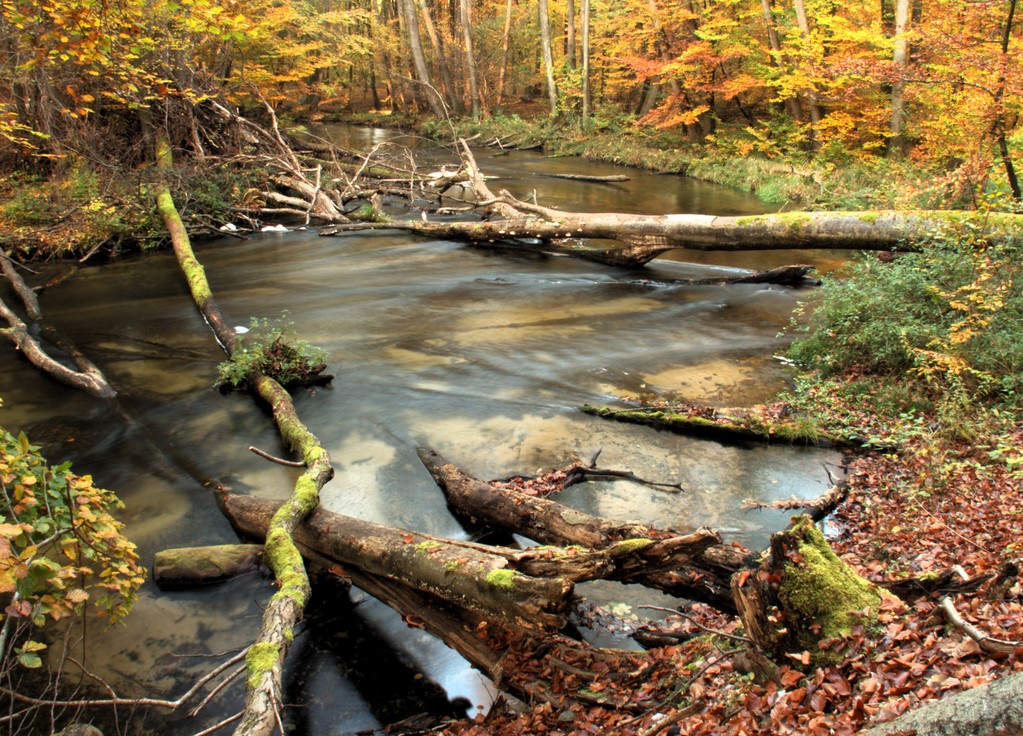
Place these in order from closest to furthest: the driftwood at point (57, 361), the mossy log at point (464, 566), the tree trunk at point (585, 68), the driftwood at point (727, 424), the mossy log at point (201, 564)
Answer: the mossy log at point (464, 566)
the mossy log at point (201, 564)
the driftwood at point (727, 424)
the driftwood at point (57, 361)
the tree trunk at point (585, 68)

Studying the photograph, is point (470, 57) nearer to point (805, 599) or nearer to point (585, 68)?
point (585, 68)

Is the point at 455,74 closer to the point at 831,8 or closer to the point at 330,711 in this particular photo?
the point at 831,8

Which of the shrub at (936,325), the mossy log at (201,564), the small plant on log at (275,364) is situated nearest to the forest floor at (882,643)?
the shrub at (936,325)

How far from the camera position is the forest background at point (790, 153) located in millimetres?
5332

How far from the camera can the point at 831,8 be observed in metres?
23.5

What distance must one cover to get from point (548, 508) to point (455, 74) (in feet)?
141

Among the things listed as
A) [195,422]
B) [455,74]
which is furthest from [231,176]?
[455,74]

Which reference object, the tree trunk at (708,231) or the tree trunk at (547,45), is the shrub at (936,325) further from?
the tree trunk at (547,45)

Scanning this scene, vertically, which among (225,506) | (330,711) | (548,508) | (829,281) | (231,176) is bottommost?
(330,711)

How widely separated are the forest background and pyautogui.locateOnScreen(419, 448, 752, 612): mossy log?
748mm

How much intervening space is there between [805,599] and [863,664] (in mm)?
402

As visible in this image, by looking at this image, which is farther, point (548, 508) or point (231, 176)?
point (231, 176)

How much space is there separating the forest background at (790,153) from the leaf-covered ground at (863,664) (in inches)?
0.8

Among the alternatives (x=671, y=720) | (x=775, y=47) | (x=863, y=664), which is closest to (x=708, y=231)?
(x=863, y=664)
